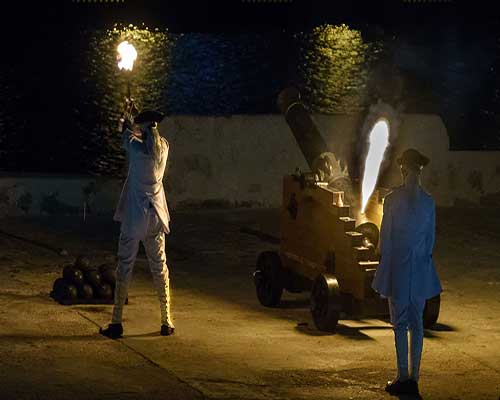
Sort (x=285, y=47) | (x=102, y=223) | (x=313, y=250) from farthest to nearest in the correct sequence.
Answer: (x=285, y=47)
(x=102, y=223)
(x=313, y=250)

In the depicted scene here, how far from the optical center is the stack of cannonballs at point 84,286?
41.6 feet

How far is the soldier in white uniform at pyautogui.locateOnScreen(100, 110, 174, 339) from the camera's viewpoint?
1159 centimetres

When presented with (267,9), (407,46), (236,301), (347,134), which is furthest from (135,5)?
(236,301)

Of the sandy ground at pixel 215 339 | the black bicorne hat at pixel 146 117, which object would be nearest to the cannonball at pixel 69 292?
the sandy ground at pixel 215 339

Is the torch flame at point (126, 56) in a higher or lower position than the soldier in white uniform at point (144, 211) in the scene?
higher

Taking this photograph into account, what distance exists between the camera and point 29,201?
17328mm

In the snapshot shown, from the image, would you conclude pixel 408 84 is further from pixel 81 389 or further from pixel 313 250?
pixel 81 389

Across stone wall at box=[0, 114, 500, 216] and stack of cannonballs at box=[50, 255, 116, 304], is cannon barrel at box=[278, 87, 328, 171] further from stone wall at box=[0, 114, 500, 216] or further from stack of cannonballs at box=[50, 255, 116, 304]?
stone wall at box=[0, 114, 500, 216]

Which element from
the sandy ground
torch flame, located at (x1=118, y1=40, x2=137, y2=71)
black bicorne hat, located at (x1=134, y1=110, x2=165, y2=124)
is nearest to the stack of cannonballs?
the sandy ground

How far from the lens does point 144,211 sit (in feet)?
38.1

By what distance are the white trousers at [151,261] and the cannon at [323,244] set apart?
49.7 inches

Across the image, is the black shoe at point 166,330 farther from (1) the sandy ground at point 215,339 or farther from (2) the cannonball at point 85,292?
(2) the cannonball at point 85,292

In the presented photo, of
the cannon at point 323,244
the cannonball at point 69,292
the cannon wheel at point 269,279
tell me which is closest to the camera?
the cannon at point 323,244

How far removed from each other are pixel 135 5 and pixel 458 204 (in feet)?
125
